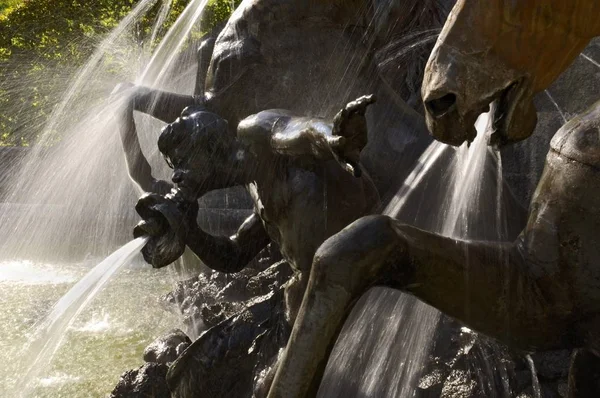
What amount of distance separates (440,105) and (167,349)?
262 cm

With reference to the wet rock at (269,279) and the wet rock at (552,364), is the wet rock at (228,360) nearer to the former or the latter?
the wet rock at (552,364)

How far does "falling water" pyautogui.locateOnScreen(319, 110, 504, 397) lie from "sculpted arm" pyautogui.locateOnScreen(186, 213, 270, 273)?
685 millimetres

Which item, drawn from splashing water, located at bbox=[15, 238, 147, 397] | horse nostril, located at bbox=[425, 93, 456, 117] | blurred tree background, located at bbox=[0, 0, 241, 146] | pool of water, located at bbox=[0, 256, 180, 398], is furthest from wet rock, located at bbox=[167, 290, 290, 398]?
blurred tree background, located at bbox=[0, 0, 241, 146]

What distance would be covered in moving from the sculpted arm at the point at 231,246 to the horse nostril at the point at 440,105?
185 centimetres

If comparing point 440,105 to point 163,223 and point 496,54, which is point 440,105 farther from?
point 163,223

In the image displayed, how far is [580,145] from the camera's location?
2.34 m

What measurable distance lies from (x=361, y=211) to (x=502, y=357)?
29.4 inches

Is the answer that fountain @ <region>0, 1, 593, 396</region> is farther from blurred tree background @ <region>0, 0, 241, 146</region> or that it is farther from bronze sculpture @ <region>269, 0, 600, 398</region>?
blurred tree background @ <region>0, 0, 241, 146</region>

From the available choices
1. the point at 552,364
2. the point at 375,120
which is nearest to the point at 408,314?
the point at 552,364

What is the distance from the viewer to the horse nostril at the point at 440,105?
2092mm

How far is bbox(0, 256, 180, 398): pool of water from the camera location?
4598 millimetres

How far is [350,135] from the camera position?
2.39 metres

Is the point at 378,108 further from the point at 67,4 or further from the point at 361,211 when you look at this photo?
the point at 67,4

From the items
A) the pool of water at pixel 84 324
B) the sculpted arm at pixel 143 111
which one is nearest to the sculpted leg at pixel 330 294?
the pool of water at pixel 84 324
